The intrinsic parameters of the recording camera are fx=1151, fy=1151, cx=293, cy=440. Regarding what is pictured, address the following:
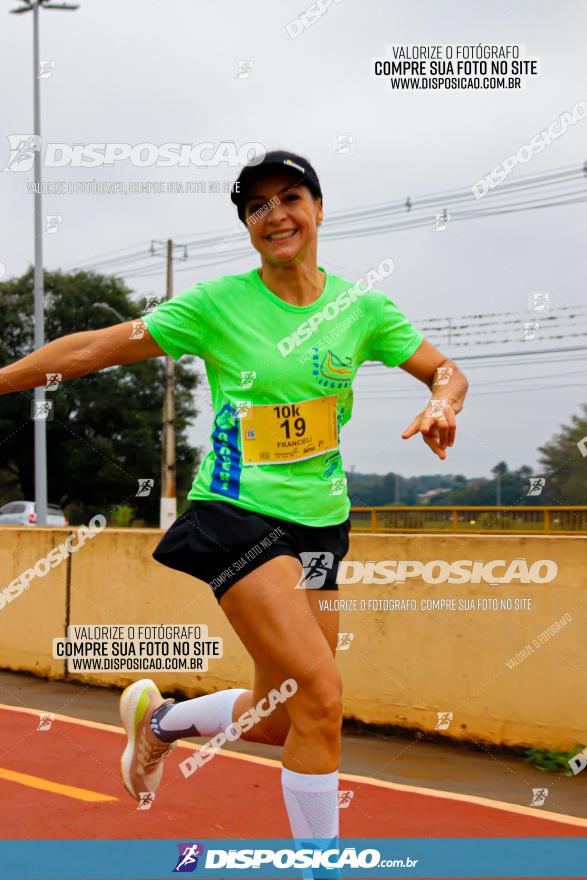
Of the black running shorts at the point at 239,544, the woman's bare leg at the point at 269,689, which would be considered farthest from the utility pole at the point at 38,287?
the black running shorts at the point at 239,544

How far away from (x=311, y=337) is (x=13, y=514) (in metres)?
38.4

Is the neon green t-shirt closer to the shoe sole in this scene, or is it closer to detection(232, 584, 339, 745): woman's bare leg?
detection(232, 584, 339, 745): woman's bare leg

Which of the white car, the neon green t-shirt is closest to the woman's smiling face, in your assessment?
the neon green t-shirt

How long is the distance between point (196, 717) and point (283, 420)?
4.60ft

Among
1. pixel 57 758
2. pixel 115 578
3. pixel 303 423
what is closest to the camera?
pixel 303 423

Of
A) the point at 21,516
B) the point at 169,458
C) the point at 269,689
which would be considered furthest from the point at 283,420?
the point at 21,516

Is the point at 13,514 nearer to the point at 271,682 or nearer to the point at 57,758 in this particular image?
the point at 57,758

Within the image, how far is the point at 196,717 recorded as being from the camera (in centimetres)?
439

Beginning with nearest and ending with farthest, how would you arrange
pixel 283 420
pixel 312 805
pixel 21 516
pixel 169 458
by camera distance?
1. pixel 312 805
2. pixel 283 420
3. pixel 169 458
4. pixel 21 516

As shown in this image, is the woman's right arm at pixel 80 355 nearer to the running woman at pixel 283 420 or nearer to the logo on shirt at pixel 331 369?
the running woman at pixel 283 420

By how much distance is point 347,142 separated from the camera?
22.0ft

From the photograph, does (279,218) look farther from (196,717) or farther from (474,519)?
(474,519)

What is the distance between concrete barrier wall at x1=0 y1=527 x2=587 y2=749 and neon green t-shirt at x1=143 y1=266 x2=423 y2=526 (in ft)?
11.0

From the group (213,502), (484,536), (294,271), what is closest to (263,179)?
(294,271)
